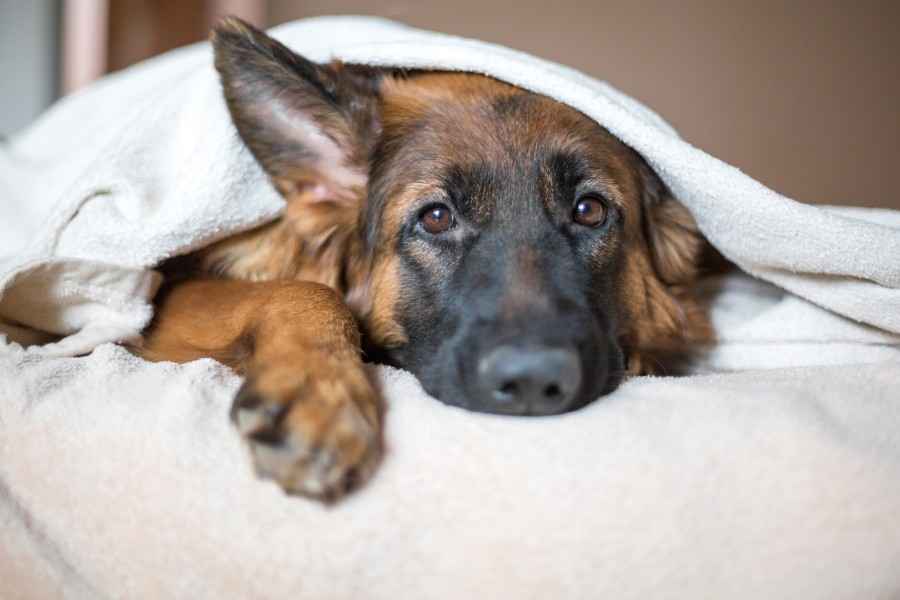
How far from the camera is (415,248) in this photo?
5.39 ft

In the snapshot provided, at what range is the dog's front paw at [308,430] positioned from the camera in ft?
3.08

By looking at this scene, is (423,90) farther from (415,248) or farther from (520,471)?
(520,471)

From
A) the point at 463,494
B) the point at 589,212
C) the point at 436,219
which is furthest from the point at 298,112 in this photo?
the point at 463,494

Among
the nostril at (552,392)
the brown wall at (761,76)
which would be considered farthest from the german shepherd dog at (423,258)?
the brown wall at (761,76)

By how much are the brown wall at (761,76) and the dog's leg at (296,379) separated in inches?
101

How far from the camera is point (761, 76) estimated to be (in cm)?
340

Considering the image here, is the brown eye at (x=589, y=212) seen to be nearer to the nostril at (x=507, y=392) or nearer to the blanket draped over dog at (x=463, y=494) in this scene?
the blanket draped over dog at (x=463, y=494)

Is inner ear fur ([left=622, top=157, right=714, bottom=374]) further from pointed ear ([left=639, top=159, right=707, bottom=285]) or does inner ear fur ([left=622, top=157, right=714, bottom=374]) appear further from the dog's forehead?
the dog's forehead

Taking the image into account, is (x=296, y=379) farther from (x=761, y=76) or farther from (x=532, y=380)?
(x=761, y=76)

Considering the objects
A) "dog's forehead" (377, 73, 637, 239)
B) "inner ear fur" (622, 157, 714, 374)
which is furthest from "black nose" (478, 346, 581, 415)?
"inner ear fur" (622, 157, 714, 374)

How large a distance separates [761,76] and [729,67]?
0.53 ft

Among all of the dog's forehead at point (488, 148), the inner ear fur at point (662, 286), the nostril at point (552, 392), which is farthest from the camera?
the inner ear fur at point (662, 286)

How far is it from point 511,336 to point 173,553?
63cm

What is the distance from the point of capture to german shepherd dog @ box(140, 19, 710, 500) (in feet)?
3.84
